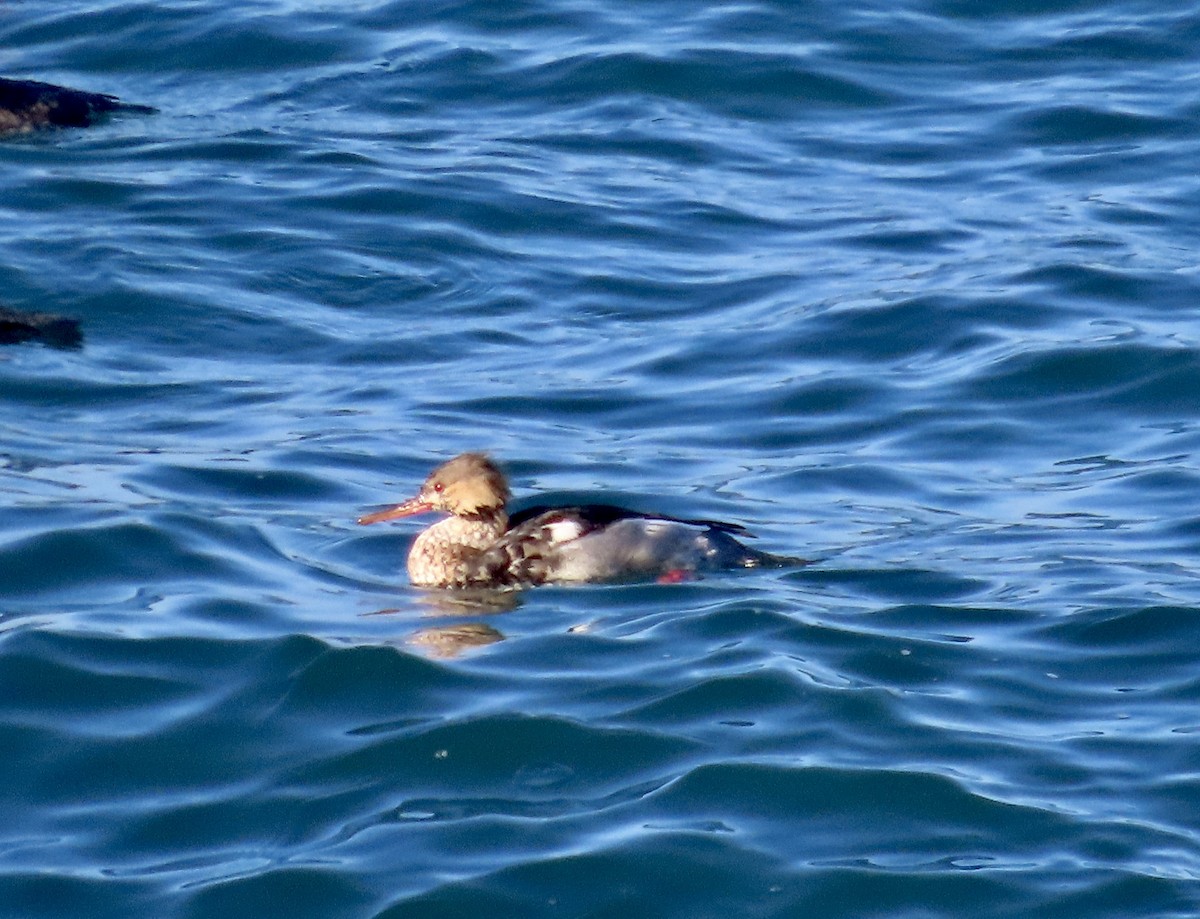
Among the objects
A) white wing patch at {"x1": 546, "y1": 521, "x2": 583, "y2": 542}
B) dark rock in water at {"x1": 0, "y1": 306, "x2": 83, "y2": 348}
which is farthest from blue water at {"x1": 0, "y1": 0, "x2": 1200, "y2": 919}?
white wing patch at {"x1": 546, "y1": 521, "x2": 583, "y2": 542}

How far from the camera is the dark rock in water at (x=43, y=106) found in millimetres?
15828

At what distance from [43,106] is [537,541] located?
840 cm

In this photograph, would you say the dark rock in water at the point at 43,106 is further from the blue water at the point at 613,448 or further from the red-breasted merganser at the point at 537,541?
the red-breasted merganser at the point at 537,541

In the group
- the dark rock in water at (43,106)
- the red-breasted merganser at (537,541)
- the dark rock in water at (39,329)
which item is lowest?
the red-breasted merganser at (537,541)

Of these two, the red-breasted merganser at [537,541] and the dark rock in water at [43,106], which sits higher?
the dark rock in water at [43,106]

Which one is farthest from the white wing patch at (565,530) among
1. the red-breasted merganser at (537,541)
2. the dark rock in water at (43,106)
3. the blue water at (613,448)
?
the dark rock in water at (43,106)

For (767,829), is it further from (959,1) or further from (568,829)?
(959,1)

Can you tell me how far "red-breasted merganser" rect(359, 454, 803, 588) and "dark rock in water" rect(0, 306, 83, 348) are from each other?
3.43 m

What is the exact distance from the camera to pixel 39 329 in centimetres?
1224

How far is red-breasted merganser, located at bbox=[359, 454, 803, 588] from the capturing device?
8.77 metres

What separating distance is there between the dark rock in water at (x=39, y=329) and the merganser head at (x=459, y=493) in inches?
141

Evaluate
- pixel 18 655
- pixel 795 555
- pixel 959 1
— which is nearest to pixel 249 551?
pixel 18 655

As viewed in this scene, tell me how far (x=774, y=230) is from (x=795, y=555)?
18.8ft

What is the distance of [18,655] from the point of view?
7582 mm
